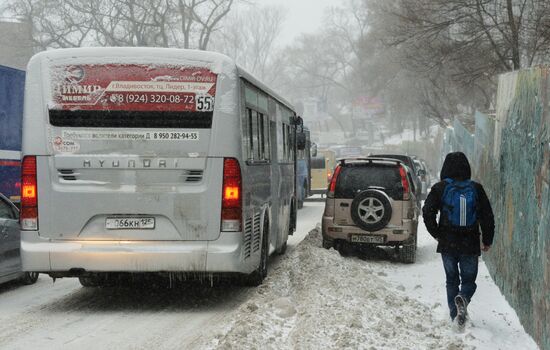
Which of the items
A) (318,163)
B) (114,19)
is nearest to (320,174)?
(318,163)

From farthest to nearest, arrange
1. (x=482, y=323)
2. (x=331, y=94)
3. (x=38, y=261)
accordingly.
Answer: (x=331, y=94) → (x=38, y=261) → (x=482, y=323)

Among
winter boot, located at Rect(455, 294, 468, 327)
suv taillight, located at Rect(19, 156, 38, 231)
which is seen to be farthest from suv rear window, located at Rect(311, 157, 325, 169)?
winter boot, located at Rect(455, 294, 468, 327)

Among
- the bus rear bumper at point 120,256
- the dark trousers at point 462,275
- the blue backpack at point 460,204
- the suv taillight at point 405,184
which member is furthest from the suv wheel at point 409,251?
the blue backpack at point 460,204

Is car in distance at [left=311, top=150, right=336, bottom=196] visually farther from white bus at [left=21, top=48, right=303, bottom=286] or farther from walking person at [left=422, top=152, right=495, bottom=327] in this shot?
walking person at [left=422, top=152, right=495, bottom=327]

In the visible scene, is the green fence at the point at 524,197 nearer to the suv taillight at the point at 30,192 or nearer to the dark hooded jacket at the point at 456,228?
the dark hooded jacket at the point at 456,228

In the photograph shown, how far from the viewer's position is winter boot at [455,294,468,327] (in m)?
7.89

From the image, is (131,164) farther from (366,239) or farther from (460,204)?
(366,239)

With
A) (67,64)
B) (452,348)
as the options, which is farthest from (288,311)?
(67,64)

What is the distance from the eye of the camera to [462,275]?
815cm

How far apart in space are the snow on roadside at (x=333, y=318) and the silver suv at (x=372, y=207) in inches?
111

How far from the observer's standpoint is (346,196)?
14.6 m

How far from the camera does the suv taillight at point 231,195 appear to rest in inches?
361

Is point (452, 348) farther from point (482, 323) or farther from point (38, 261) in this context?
point (38, 261)

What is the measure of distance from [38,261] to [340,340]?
148 inches
